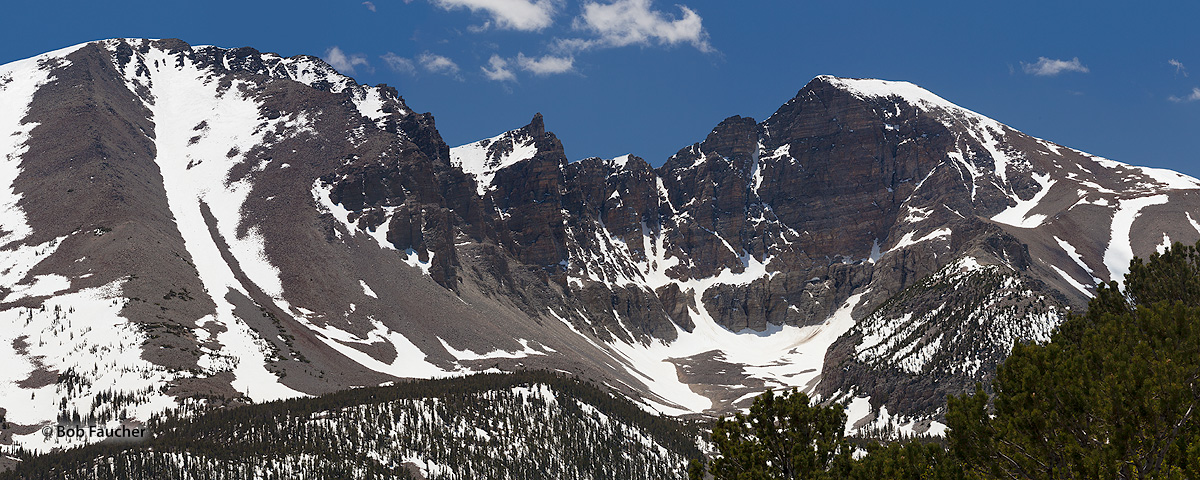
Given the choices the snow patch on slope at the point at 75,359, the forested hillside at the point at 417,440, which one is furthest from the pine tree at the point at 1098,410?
the snow patch on slope at the point at 75,359

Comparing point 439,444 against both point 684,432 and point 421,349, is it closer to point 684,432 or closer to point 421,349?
point 684,432

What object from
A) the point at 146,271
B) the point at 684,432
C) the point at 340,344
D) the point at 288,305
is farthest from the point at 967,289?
the point at 146,271

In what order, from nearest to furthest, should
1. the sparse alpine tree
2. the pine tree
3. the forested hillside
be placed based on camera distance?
the pine tree < the sparse alpine tree < the forested hillside

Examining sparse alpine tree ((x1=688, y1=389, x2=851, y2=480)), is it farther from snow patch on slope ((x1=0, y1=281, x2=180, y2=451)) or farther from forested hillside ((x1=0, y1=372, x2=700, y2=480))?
snow patch on slope ((x1=0, y1=281, x2=180, y2=451))

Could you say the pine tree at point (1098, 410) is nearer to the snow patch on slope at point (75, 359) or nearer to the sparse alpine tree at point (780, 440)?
the sparse alpine tree at point (780, 440)

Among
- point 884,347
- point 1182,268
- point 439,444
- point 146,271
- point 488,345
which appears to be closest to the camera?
point 1182,268

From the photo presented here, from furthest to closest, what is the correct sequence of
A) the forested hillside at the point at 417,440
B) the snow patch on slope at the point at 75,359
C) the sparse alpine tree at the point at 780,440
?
the snow patch on slope at the point at 75,359 → the forested hillside at the point at 417,440 → the sparse alpine tree at the point at 780,440

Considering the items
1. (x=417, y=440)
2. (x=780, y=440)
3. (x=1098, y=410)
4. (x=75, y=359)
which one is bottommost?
(x=417, y=440)

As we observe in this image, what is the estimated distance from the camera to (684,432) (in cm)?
14762

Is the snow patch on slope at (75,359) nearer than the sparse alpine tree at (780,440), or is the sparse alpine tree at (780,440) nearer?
the sparse alpine tree at (780,440)

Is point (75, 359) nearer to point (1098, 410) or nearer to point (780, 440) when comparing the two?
point (780, 440)

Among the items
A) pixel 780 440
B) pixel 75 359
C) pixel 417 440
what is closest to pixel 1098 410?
pixel 780 440

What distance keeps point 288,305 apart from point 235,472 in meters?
89.8

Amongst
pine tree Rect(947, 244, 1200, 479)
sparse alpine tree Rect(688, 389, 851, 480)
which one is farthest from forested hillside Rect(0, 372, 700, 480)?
pine tree Rect(947, 244, 1200, 479)
